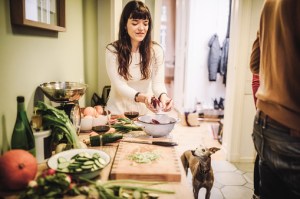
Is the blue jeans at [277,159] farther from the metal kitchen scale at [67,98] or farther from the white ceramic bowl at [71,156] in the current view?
the metal kitchen scale at [67,98]

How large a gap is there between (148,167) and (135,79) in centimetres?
106

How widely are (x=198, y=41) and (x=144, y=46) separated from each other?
349 cm

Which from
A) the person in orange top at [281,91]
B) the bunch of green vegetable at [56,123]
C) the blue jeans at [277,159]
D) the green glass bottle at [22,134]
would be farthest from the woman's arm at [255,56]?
the green glass bottle at [22,134]

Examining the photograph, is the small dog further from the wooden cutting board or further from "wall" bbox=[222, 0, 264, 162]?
"wall" bbox=[222, 0, 264, 162]

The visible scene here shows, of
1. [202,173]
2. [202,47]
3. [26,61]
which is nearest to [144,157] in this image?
[26,61]

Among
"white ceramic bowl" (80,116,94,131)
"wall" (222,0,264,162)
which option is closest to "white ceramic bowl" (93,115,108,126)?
"white ceramic bowl" (80,116,94,131)

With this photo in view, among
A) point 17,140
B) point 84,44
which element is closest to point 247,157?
point 84,44

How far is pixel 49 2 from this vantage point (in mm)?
1618

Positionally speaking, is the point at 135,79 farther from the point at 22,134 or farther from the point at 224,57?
the point at 224,57

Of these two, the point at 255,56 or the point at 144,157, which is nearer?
the point at 144,157

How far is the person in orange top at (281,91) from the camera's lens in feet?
3.28

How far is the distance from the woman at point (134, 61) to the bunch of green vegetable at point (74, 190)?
909 millimetres

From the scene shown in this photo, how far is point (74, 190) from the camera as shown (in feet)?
2.71

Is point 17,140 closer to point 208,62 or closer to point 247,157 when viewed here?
point 247,157
